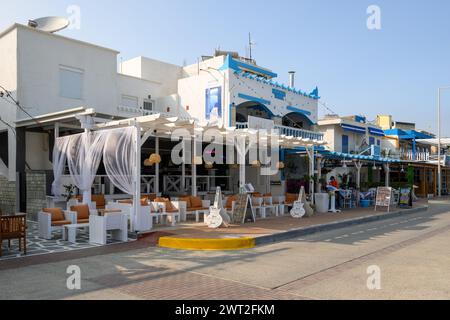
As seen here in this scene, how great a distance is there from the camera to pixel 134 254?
30.0 feet

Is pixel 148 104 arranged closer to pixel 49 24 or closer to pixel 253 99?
pixel 253 99

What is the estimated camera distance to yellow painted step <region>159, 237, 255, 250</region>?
32.5 feet

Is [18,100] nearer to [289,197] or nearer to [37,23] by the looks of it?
[37,23]

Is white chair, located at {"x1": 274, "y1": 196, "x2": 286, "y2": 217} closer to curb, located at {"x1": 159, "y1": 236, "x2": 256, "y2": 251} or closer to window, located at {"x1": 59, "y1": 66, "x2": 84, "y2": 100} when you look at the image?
curb, located at {"x1": 159, "y1": 236, "x2": 256, "y2": 251}

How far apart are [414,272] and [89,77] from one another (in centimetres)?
1660

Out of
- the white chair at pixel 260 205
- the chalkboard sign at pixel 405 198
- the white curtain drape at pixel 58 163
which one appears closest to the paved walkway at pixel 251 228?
the white chair at pixel 260 205

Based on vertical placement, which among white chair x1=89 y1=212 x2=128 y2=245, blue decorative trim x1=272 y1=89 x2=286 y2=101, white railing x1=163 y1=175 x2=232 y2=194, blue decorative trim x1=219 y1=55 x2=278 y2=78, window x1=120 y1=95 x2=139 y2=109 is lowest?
white chair x1=89 y1=212 x2=128 y2=245

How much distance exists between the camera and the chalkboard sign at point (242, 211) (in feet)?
45.3

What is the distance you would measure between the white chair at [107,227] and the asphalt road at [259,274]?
141 centimetres

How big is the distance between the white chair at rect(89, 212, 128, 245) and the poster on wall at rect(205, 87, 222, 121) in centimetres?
1190

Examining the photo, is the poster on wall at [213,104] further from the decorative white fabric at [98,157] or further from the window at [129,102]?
the decorative white fabric at [98,157]

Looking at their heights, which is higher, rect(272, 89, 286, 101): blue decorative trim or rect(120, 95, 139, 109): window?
rect(272, 89, 286, 101): blue decorative trim

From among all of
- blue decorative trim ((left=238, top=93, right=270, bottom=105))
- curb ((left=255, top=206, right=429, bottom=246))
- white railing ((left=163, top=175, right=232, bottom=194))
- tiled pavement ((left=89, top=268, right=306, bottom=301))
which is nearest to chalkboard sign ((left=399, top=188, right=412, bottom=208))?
curb ((left=255, top=206, right=429, bottom=246))
